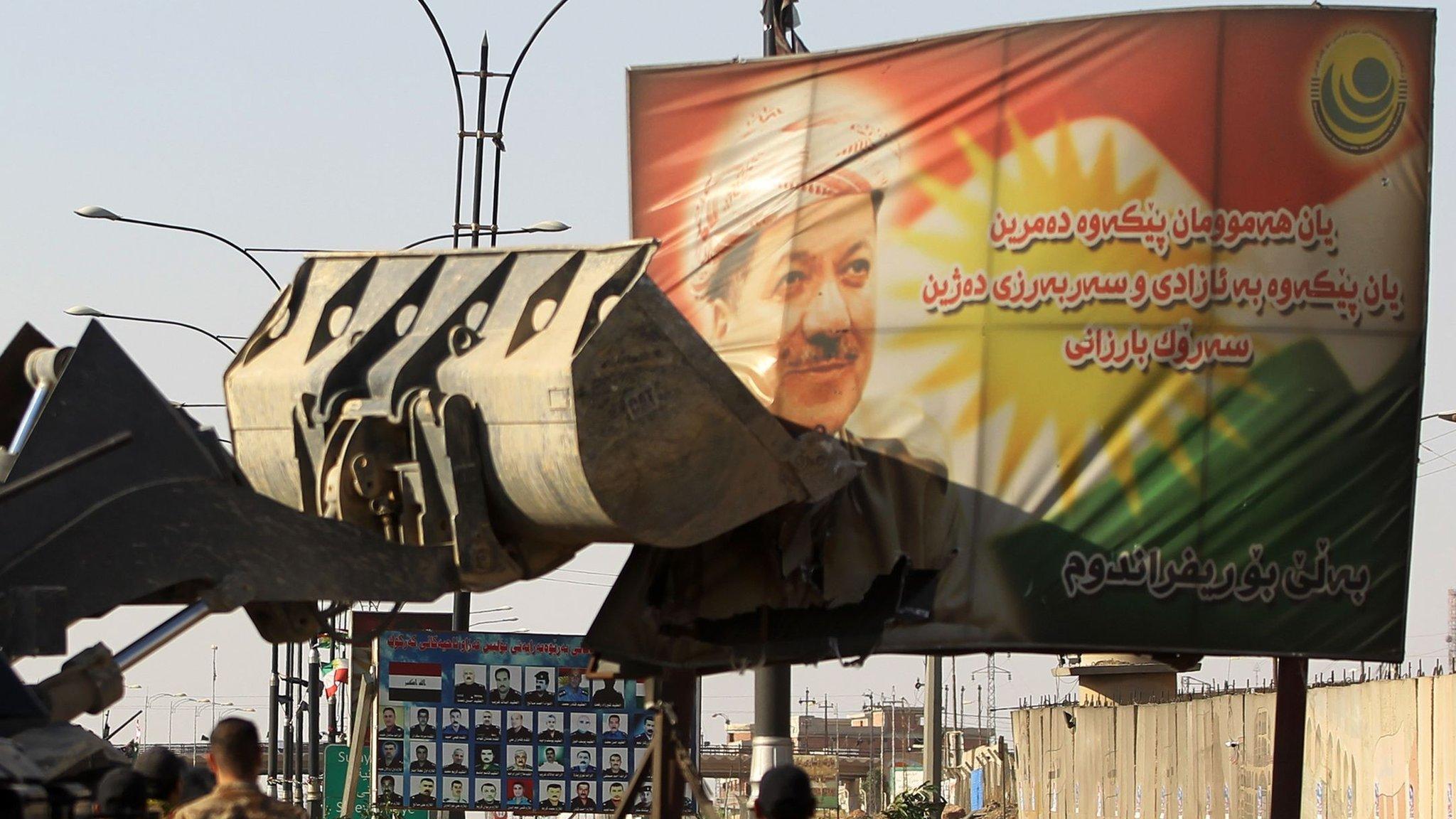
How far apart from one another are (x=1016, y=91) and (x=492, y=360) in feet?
15.5

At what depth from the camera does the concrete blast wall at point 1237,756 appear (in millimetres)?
23906

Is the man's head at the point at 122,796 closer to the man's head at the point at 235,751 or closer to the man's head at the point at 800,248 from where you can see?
the man's head at the point at 235,751

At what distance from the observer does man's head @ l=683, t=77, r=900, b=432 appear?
13.8 meters

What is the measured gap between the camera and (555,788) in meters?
25.1

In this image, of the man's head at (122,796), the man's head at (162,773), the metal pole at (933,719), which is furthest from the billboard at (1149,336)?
the metal pole at (933,719)

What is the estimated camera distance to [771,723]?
16.5 metres

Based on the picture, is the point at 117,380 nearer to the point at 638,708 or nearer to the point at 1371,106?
the point at 1371,106

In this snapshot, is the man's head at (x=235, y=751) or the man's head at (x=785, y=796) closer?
the man's head at (x=785, y=796)

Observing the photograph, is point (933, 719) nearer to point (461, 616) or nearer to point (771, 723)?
point (461, 616)

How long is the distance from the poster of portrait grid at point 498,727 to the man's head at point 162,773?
16244 mm

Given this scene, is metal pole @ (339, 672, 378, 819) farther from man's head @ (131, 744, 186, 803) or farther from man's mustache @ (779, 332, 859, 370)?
man's head @ (131, 744, 186, 803)

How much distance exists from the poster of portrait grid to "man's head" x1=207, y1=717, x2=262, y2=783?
17691mm

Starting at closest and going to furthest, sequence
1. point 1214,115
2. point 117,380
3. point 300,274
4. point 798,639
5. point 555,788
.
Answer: point 117,380
point 300,274
point 798,639
point 1214,115
point 555,788

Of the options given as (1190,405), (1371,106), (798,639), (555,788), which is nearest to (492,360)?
(798,639)
